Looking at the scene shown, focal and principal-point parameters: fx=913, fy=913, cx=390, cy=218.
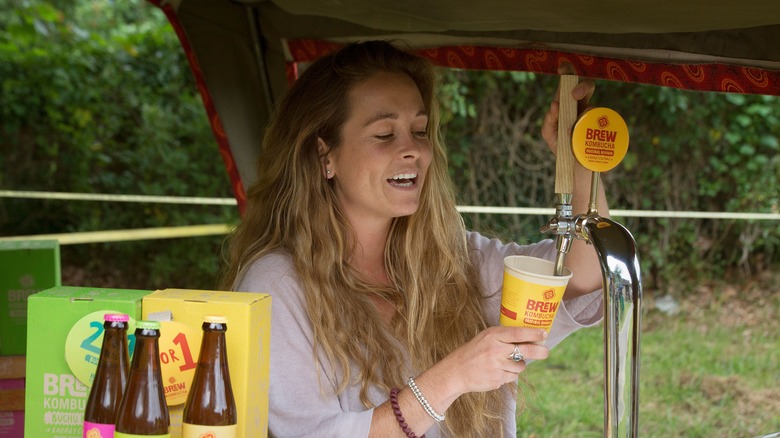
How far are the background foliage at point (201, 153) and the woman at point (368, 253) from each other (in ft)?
13.6

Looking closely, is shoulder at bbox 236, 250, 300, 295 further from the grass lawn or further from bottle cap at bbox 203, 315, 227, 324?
the grass lawn

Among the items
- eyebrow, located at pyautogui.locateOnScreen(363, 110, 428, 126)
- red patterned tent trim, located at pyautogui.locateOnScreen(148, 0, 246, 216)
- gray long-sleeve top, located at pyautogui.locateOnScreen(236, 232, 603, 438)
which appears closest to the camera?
gray long-sleeve top, located at pyautogui.locateOnScreen(236, 232, 603, 438)

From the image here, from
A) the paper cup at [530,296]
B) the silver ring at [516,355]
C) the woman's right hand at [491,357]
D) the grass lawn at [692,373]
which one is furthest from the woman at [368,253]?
the grass lawn at [692,373]

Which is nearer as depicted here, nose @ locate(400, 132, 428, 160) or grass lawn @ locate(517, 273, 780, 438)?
nose @ locate(400, 132, 428, 160)

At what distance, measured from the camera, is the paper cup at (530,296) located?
1.50m

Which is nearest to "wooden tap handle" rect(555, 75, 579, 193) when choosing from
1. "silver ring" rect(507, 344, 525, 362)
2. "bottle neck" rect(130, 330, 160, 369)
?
"silver ring" rect(507, 344, 525, 362)

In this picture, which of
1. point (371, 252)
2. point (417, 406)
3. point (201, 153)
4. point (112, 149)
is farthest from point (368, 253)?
point (112, 149)

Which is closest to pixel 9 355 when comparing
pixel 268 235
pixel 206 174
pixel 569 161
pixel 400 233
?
pixel 268 235

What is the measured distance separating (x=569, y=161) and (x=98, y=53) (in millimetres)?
6236

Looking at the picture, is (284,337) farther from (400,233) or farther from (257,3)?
(257,3)

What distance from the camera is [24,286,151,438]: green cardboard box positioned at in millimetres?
1392

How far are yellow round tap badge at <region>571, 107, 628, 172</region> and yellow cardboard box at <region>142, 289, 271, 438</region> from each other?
0.70 meters

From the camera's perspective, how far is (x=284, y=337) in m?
1.97

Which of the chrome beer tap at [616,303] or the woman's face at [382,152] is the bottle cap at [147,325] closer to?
the chrome beer tap at [616,303]
